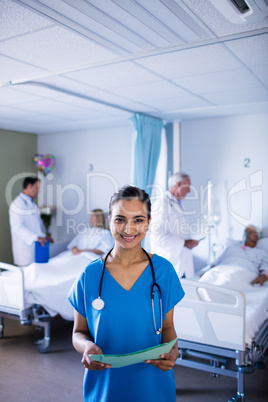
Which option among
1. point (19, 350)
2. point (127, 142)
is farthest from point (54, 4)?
point (127, 142)

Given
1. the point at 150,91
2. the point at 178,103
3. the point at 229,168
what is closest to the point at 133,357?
the point at 150,91

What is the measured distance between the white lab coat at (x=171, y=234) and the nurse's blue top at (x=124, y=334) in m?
2.02

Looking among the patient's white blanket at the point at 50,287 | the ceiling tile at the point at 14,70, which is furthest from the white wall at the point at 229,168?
the ceiling tile at the point at 14,70

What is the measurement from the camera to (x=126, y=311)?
4.02 ft

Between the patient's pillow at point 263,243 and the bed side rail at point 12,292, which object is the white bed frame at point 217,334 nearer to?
the bed side rail at point 12,292

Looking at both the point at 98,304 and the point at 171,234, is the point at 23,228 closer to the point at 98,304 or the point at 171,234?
the point at 171,234

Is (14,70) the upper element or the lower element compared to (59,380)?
upper

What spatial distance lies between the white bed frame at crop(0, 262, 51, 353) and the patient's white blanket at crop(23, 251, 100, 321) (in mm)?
59

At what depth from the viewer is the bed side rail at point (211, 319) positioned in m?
2.29

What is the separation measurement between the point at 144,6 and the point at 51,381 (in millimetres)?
2410

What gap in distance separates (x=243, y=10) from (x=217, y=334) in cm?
176

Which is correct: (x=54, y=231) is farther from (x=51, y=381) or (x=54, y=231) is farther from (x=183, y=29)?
(x=183, y=29)

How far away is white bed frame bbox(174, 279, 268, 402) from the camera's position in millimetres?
2289

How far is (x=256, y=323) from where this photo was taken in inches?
98.0
